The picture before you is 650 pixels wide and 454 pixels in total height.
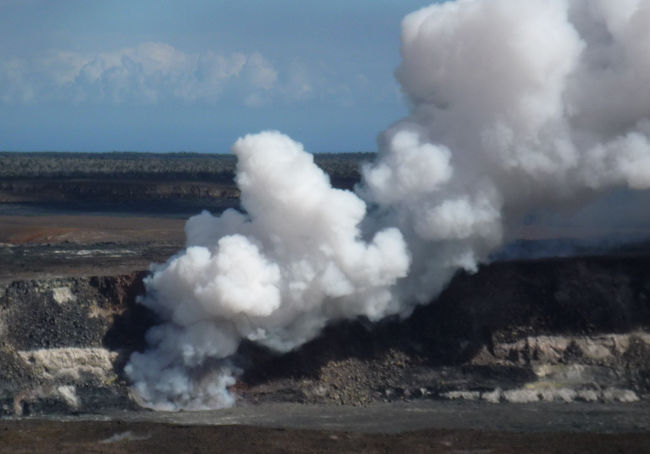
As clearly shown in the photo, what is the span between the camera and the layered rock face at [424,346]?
3800cm

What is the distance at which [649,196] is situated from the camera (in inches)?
1879

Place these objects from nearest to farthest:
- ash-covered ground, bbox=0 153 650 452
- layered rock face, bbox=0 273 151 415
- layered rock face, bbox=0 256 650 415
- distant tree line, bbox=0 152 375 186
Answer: ash-covered ground, bbox=0 153 650 452
layered rock face, bbox=0 273 151 415
layered rock face, bbox=0 256 650 415
distant tree line, bbox=0 152 375 186

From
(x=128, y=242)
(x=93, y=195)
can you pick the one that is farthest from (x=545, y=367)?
(x=93, y=195)

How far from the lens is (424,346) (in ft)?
131

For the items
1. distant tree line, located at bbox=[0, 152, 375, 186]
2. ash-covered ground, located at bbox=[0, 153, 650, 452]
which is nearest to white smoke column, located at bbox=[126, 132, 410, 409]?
ash-covered ground, located at bbox=[0, 153, 650, 452]

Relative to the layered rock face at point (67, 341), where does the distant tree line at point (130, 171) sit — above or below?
above

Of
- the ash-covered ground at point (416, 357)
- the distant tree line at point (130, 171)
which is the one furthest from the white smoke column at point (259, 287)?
the distant tree line at point (130, 171)

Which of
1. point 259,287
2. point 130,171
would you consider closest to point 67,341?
point 259,287

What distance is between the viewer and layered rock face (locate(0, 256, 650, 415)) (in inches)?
1496

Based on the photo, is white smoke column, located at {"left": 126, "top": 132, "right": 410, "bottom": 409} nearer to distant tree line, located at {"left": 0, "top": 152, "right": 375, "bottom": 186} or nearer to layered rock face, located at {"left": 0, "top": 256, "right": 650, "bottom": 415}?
layered rock face, located at {"left": 0, "top": 256, "right": 650, "bottom": 415}

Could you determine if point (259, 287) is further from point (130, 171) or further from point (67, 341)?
point (130, 171)

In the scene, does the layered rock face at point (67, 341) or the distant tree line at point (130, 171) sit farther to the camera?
the distant tree line at point (130, 171)

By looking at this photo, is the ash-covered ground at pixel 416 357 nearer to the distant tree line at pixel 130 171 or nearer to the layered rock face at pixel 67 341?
the layered rock face at pixel 67 341

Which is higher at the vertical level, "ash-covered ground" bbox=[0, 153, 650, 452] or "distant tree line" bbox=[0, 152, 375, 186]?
"distant tree line" bbox=[0, 152, 375, 186]
